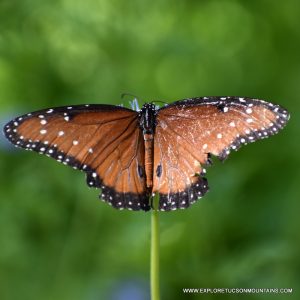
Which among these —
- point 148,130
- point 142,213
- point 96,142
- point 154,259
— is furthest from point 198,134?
point 142,213

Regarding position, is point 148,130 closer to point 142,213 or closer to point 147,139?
point 147,139

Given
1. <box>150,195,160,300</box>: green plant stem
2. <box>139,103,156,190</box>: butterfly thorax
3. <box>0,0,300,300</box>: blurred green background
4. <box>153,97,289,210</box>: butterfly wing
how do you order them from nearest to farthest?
<box>150,195,160,300</box>: green plant stem → <box>153,97,289,210</box>: butterfly wing → <box>139,103,156,190</box>: butterfly thorax → <box>0,0,300,300</box>: blurred green background

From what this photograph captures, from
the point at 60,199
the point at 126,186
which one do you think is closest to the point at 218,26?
the point at 60,199

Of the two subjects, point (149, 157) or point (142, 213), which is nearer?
point (149, 157)

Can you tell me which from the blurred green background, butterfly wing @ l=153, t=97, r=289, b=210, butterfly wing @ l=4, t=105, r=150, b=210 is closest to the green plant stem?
butterfly wing @ l=153, t=97, r=289, b=210

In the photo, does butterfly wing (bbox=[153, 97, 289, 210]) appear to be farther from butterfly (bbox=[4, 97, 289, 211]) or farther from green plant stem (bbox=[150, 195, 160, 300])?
green plant stem (bbox=[150, 195, 160, 300])

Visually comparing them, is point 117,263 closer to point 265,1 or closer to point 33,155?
point 33,155
